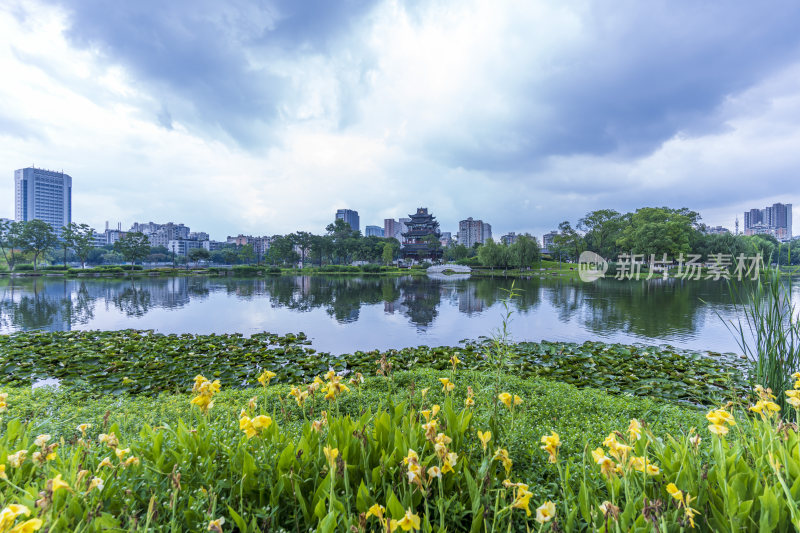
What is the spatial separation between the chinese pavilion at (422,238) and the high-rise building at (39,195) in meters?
86.0

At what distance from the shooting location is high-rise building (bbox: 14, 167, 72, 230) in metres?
84.1

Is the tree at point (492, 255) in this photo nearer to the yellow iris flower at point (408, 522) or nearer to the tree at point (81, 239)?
the yellow iris flower at point (408, 522)

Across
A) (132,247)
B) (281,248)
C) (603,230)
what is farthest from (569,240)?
(132,247)

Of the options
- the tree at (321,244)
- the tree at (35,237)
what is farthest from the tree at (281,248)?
the tree at (35,237)

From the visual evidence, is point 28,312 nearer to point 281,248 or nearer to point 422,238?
point 281,248

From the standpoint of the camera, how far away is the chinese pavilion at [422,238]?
57.6 metres

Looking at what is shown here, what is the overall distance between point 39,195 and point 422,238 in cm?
10039

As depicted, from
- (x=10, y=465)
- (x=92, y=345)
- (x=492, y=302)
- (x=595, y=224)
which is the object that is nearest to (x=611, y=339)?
(x=492, y=302)

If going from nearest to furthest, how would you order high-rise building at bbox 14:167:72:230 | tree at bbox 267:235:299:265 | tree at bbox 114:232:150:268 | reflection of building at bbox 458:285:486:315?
reflection of building at bbox 458:285:486:315 → tree at bbox 114:232:150:268 → tree at bbox 267:235:299:265 → high-rise building at bbox 14:167:72:230

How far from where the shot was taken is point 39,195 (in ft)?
281

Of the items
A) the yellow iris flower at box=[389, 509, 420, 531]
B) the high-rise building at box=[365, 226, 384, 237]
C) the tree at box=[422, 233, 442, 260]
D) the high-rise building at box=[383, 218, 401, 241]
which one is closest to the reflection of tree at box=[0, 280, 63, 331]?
the yellow iris flower at box=[389, 509, 420, 531]

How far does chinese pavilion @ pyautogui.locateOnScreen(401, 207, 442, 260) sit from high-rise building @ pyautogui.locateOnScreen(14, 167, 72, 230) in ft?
282

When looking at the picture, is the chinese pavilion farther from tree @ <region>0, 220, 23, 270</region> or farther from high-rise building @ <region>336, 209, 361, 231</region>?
high-rise building @ <region>336, 209, 361, 231</region>

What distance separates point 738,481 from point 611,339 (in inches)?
317
